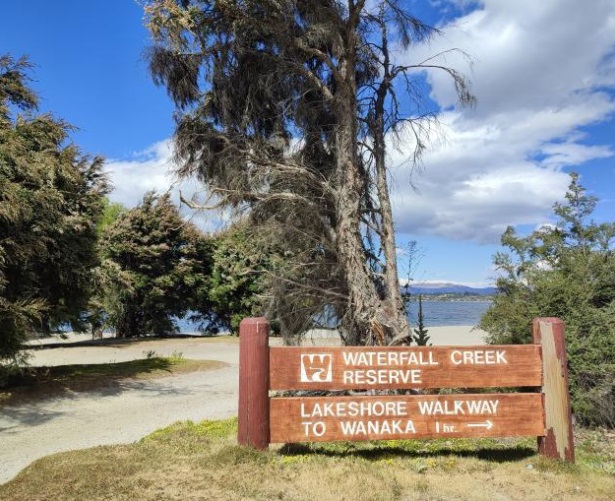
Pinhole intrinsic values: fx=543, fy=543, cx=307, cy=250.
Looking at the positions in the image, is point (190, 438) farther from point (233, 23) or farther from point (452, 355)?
point (233, 23)

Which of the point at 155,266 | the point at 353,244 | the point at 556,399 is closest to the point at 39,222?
the point at 353,244

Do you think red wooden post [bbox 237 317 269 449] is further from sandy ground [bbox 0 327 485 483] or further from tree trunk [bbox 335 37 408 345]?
tree trunk [bbox 335 37 408 345]

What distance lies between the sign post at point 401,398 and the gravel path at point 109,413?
2579mm

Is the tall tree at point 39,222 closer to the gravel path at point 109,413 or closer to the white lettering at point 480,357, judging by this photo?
the gravel path at point 109,413

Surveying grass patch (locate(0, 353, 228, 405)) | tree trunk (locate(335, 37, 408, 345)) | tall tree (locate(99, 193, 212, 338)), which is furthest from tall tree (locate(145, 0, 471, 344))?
tall tree (locate(99, 193, 212, 338))

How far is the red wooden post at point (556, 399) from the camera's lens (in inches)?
210

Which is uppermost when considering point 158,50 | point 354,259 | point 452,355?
point 158,50

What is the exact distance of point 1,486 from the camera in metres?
4.84

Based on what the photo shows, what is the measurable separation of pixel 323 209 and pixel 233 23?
3.49 meters

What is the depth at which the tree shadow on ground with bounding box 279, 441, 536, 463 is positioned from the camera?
5.56 metres

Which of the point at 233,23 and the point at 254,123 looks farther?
the point at 254,123

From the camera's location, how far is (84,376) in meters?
11.9

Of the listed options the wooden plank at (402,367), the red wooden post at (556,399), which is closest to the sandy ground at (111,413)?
the wooden plank at (402,367)

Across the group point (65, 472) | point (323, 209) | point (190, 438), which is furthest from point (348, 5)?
point (65, 472)
